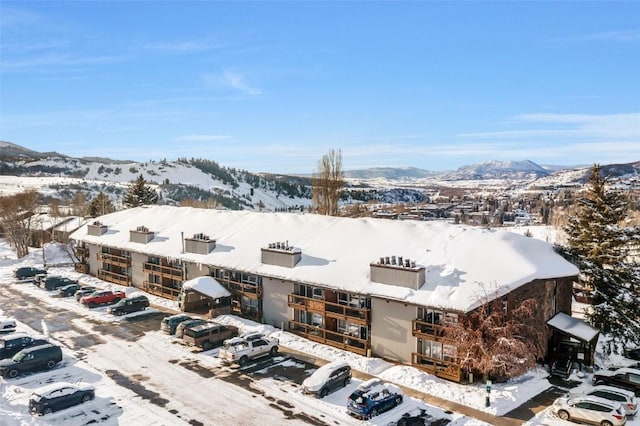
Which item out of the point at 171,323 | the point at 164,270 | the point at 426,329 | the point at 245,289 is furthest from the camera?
the point at 164,270

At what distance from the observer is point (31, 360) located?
94.0 ft

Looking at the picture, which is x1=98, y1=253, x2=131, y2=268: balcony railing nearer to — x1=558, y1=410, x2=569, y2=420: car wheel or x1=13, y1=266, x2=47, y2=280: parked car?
x1=13, y1=266, x2=47, y2=280: parked car

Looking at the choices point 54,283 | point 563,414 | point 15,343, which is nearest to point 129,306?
point 15,343

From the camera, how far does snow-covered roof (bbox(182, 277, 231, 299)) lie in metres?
39.2

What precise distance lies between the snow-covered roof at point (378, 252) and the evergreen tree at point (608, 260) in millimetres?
3517

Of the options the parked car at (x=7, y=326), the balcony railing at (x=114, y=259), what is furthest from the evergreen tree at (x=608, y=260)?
the balcony railing at (x=114, y=259)

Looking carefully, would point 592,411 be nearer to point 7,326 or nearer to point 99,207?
point 7,326

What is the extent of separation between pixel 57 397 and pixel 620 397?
2908 cm

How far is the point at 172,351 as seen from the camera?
106ft

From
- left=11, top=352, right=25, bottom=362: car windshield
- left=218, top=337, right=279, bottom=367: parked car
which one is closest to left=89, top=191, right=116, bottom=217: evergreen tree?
left=11, top=352, right=25, bottom=362: car windshield

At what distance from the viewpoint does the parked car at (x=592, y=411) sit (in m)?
22.1

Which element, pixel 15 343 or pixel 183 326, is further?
pixel 183 326

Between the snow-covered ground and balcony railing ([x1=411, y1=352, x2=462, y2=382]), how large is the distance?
571 mm

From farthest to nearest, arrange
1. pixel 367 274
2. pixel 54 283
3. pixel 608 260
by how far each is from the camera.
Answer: pixel 54 283
pixel 608 260
pixel 367 274
